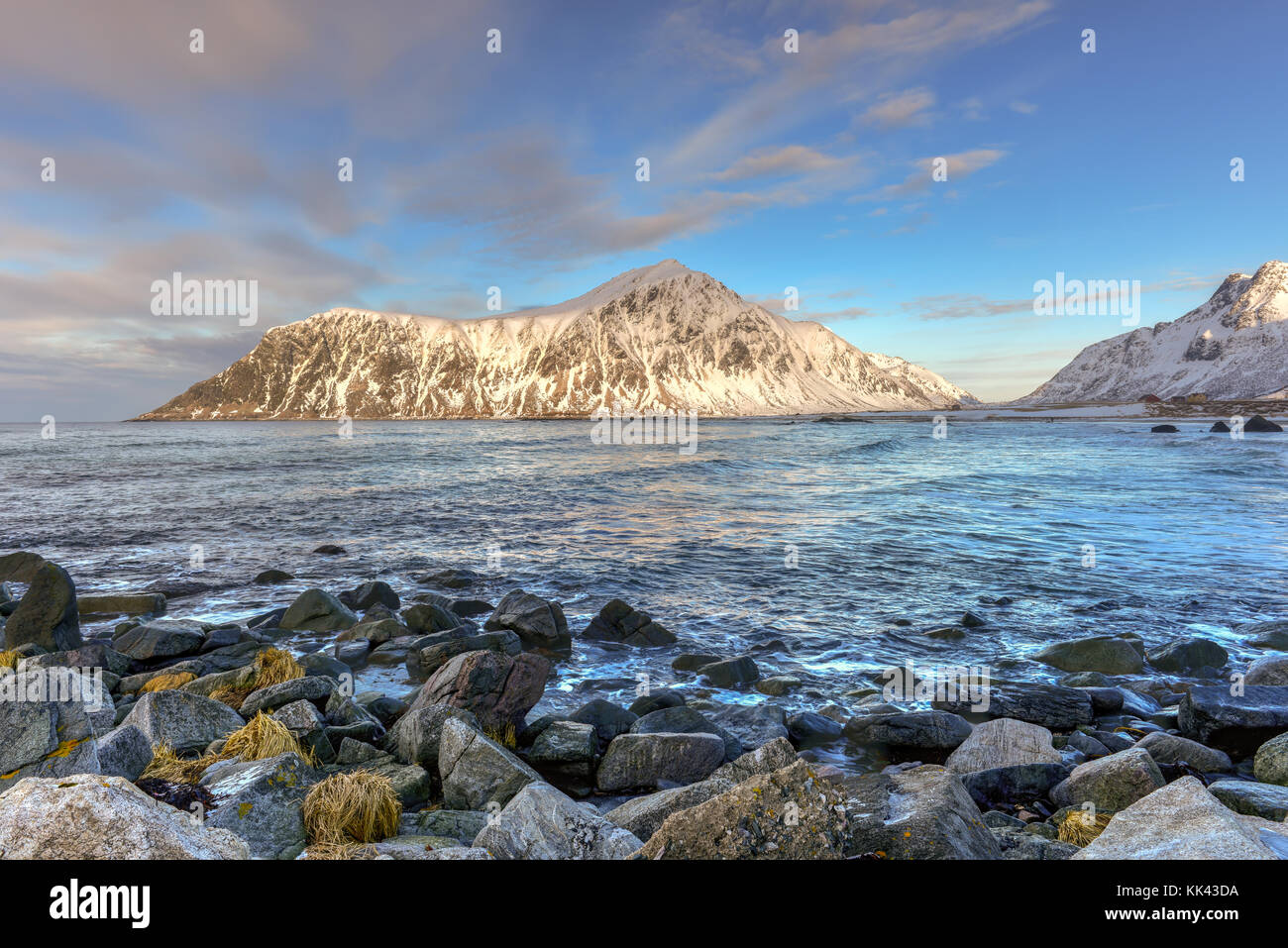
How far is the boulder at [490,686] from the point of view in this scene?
9070 millimetres

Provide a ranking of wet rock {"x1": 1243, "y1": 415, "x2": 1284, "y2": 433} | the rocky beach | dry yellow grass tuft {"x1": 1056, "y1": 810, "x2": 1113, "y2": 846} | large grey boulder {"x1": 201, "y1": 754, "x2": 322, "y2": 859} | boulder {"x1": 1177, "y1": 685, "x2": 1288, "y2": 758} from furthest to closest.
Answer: wet rock {"x1": 1243, "y1": 415, "x2": 1284, "y2": 433} → boulder {"x1": 1177, "y1": 685, "x2": 1288, "y2": 758} → dry yellow grass tuft {"x1": 1056, "y1": 810, "x2": 1113, "y2": 846} → large grey boulder {"x1": 201, "y1": 754, "x2": 322, "y2": 859} → the rocky beach

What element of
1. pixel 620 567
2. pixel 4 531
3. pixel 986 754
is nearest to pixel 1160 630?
pixel 986 754

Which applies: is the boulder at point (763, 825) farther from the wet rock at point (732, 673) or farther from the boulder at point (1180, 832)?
the wet rock at point (732, 673)

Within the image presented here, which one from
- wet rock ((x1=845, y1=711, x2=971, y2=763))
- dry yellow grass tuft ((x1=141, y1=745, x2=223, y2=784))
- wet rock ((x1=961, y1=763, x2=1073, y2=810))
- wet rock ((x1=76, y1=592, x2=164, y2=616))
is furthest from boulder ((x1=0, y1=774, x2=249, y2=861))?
wet rock ((x1=76, y1=592, x2=164, y2=616))

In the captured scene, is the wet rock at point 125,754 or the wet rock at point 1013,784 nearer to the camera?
the wet rock at point 125,754

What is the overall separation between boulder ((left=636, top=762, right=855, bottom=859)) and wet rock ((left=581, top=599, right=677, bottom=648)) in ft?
34.6

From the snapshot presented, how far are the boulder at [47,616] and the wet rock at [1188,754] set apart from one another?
19.6m

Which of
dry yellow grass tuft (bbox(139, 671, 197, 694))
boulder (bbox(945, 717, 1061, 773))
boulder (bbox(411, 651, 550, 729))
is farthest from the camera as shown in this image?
dry yellow grass tuft (bbox(139, 671, 197, 694))

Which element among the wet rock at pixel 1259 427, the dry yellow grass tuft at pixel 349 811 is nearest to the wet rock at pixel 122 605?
the dry yellow grass tuft at pixel 349 811

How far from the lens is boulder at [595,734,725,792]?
8.13 m

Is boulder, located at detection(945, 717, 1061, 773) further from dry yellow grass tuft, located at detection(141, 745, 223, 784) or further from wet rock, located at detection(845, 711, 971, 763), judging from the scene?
dry yellow grass tuft, located at detection(141, 745, 223, 784)
